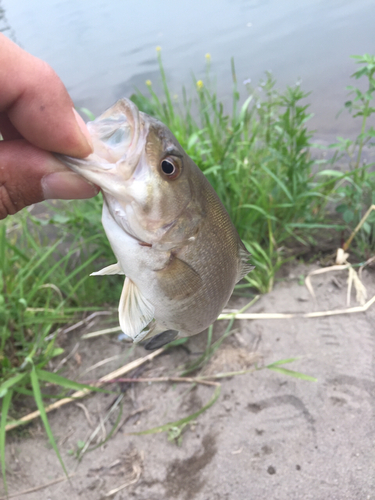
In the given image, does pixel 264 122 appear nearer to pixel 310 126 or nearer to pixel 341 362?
pixel 310 126

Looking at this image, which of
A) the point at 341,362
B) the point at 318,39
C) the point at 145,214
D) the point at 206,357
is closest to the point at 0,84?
the point at 145,214

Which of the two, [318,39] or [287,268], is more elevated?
[318,39]

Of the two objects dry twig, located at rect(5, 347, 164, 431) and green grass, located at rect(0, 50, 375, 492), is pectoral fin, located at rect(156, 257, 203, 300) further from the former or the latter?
dry twig, located at rect(5, 347, 164, 431)

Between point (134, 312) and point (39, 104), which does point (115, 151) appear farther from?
point (134, 312)

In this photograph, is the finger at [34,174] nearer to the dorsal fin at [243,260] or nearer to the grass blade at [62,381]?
the dorsal fin at [243,260]

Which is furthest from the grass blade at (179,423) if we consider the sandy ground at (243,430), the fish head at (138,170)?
the fish head at (138,170)

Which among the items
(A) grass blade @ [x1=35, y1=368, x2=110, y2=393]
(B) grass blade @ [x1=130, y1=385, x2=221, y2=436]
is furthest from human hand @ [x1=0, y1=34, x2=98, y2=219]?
(B) grass blade @ [x1=130, y1=385, x2=221, y2=436]
